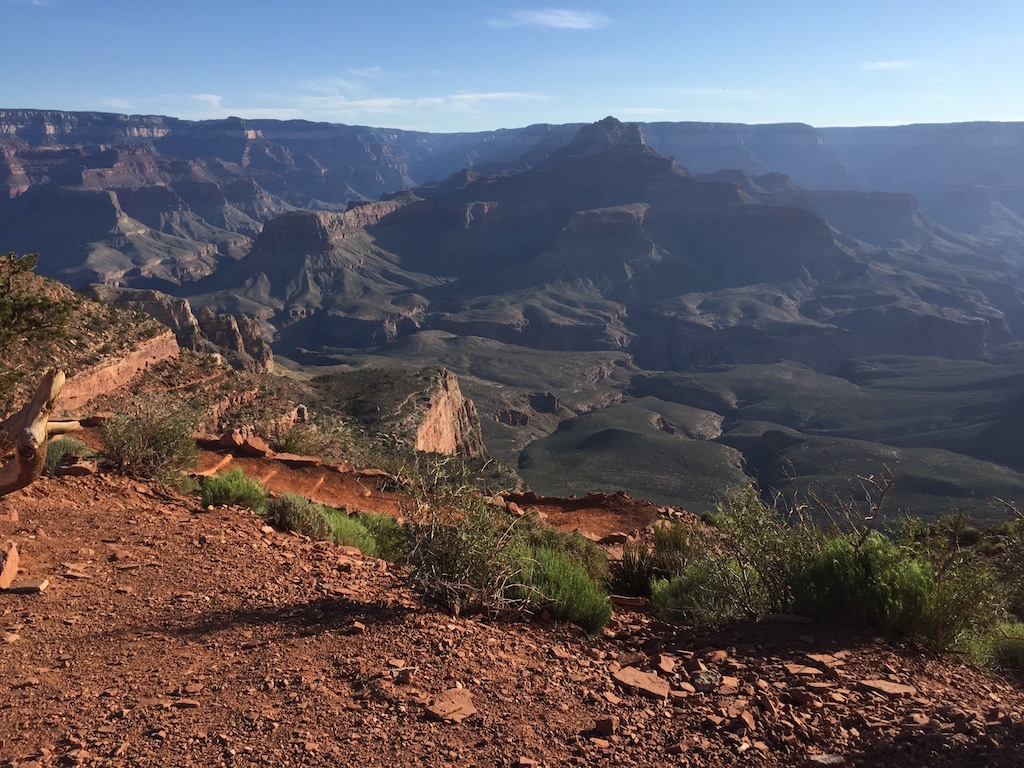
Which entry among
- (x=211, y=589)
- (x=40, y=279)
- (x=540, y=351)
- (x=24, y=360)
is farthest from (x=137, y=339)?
(x=540, y=351)

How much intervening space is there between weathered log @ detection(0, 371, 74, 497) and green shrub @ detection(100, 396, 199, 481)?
3675 mm

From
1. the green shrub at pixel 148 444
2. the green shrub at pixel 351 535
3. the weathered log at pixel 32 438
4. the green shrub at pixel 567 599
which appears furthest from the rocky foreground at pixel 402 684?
the green shrub at pixel 148 444

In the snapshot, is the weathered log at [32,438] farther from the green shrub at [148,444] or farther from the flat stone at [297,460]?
the flat stone at [297,460]

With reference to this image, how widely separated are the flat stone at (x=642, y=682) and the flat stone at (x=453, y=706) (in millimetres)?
1056

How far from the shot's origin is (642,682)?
4.83 meters

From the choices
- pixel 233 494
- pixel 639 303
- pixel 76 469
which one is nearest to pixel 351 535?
pixel 233 494

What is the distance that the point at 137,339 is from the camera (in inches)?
1019

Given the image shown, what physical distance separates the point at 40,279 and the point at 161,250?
16371 centimetres

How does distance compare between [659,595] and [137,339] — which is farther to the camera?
[137,339]

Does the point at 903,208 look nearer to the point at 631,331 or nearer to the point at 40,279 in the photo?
the point at 631,331

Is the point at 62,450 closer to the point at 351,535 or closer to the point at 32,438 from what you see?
the point at 351,535

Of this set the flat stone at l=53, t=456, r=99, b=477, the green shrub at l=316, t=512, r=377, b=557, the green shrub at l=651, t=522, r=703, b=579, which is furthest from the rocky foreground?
the flat stone at l=53, t=456, r=99, b=477

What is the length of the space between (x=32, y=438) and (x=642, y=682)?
4827 millimetres

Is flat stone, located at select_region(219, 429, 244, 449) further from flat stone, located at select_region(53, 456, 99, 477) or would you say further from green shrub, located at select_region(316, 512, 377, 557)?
green shrub, located at select_region(316, 512, 377, 557)
